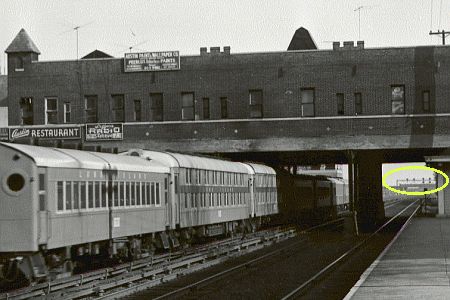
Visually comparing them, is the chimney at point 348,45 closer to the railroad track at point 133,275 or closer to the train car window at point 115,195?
the railroad track at point 133,275

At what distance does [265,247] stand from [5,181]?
17.4 m

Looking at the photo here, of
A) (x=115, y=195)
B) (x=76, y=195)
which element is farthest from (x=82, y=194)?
(x=115, y=195)

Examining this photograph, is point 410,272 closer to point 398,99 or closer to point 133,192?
point 133,192

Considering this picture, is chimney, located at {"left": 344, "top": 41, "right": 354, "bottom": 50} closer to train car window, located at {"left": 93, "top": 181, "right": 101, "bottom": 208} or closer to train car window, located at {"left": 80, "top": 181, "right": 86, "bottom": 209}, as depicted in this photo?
train car window, located at {"left": 93, "top": 181, "right": 101, "bottom": 208}

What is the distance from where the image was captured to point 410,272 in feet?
65.8

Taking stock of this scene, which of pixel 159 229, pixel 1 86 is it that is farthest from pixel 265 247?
pixel 1 86

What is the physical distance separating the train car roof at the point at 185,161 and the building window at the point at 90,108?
1311cm

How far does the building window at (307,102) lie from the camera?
144 feet

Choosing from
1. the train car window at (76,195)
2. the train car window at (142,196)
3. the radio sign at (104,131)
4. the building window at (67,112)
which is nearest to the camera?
the train car window at (76,195)

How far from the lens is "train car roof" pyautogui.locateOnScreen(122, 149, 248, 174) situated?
2523cm

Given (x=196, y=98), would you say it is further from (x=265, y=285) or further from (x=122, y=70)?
(x=265, y=285)

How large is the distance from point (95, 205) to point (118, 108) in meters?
26.3

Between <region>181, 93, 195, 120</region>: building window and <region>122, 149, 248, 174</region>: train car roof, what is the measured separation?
35.7 ft

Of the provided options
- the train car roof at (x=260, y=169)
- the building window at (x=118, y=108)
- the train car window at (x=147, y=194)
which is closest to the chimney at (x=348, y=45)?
the train car roof at (x=260, y=169)
